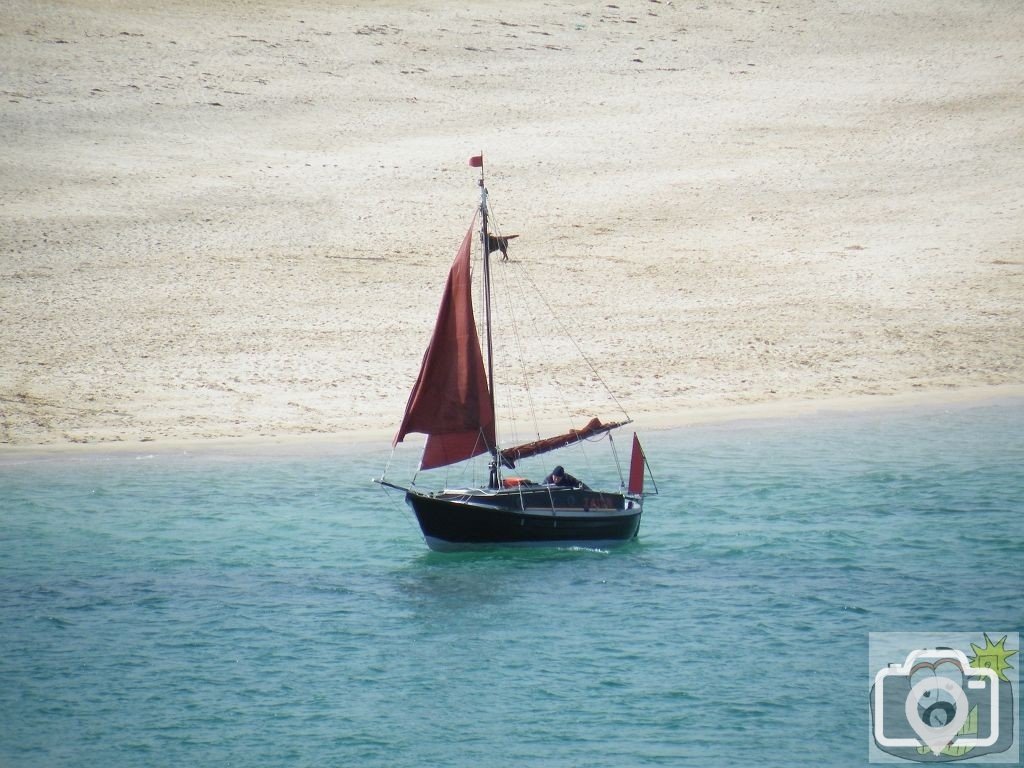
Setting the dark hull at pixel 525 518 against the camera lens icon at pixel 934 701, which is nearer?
the camera lens icon at pixel 934 701

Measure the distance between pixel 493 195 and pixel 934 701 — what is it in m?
29.3

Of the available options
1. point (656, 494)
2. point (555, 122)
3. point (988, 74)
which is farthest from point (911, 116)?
point (656, 494)

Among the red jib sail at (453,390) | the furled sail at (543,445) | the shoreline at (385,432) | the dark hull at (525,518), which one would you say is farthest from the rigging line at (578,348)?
the red jib sail at (453,390)

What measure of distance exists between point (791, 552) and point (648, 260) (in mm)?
17521

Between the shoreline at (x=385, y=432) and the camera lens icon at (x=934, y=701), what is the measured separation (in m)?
12.9

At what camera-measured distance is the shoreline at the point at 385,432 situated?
1107 inches

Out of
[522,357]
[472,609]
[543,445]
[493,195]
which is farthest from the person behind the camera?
[493,195]

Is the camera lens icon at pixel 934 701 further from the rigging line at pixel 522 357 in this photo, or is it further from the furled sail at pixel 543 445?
the rigging line at pixel 522 357

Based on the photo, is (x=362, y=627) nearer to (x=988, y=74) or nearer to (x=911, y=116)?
(x=911, y=116)

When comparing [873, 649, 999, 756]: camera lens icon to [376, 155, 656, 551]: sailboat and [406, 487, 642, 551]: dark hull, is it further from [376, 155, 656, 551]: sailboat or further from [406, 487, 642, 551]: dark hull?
[376, 155, 656, 551]: sailboat

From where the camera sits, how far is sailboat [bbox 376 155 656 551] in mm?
21266

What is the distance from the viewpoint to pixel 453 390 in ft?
70.8

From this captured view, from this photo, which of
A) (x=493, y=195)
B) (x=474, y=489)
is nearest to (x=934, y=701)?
(x=474, y=489)

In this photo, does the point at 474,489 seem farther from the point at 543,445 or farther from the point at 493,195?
the point at 493,195
